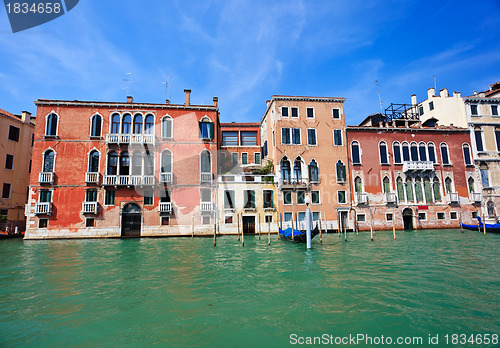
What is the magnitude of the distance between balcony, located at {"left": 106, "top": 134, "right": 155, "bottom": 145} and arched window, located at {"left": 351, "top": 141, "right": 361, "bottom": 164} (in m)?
14.9

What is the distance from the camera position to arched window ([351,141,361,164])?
21094mm

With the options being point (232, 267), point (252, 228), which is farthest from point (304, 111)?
point (232, 267)

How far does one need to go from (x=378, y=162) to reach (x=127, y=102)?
63.5 ft

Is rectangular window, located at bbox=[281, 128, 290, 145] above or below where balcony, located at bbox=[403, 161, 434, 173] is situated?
above

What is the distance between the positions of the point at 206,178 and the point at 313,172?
804 cm

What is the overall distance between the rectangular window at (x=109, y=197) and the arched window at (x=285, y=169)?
39.2 feet

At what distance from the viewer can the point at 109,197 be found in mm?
18328

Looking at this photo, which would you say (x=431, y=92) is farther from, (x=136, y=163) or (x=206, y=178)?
(x=136, y=163)

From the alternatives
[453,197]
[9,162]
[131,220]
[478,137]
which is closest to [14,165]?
[9,162]

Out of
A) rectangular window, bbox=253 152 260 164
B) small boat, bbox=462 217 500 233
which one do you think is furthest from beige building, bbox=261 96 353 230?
small boat, bbox=462 217 500 233

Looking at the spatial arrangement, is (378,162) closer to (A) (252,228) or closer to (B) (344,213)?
(B) (344,213)

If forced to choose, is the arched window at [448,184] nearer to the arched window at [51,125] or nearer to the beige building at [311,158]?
the beige building at [311,158]

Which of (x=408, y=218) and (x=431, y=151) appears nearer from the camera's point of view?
(x=408, y=218)

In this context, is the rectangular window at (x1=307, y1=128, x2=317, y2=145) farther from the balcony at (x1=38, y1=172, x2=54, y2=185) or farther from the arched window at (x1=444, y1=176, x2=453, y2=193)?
the balcony at (x1=38, y1=172, x2=54, y2=185)
